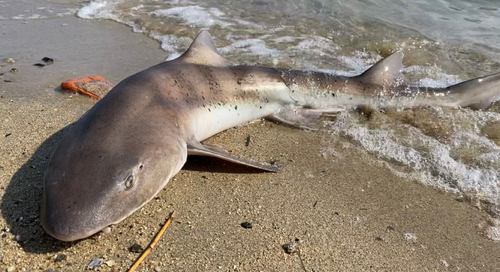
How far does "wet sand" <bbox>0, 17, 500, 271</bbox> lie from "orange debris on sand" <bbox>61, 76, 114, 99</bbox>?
302 mm

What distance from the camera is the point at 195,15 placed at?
8555 millimetres

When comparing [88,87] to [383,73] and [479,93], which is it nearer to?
[383,73]

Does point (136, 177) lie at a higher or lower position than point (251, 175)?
higher

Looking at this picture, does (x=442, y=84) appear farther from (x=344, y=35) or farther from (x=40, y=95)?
(x=40, y=95)

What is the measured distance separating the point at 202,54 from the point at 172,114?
1092 millimetres

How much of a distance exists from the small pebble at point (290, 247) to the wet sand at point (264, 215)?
22 mm

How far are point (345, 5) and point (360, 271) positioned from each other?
8.06 m

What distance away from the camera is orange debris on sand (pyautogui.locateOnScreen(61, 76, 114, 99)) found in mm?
4422

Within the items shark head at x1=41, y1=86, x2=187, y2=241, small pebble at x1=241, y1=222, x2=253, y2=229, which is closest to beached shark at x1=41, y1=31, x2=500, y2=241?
shark head at x1=41, y1=86, x2=187, y2=241

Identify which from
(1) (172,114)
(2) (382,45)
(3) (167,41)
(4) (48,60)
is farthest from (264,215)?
(2) (382,45)

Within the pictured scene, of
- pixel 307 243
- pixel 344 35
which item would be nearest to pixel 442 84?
pixel 344 35

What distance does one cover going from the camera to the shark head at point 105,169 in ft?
7.18

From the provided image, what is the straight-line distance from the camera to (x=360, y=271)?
2398mm

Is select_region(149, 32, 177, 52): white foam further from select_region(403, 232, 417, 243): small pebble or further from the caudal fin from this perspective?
select_region(403, 232, 417, 243): small pebble
